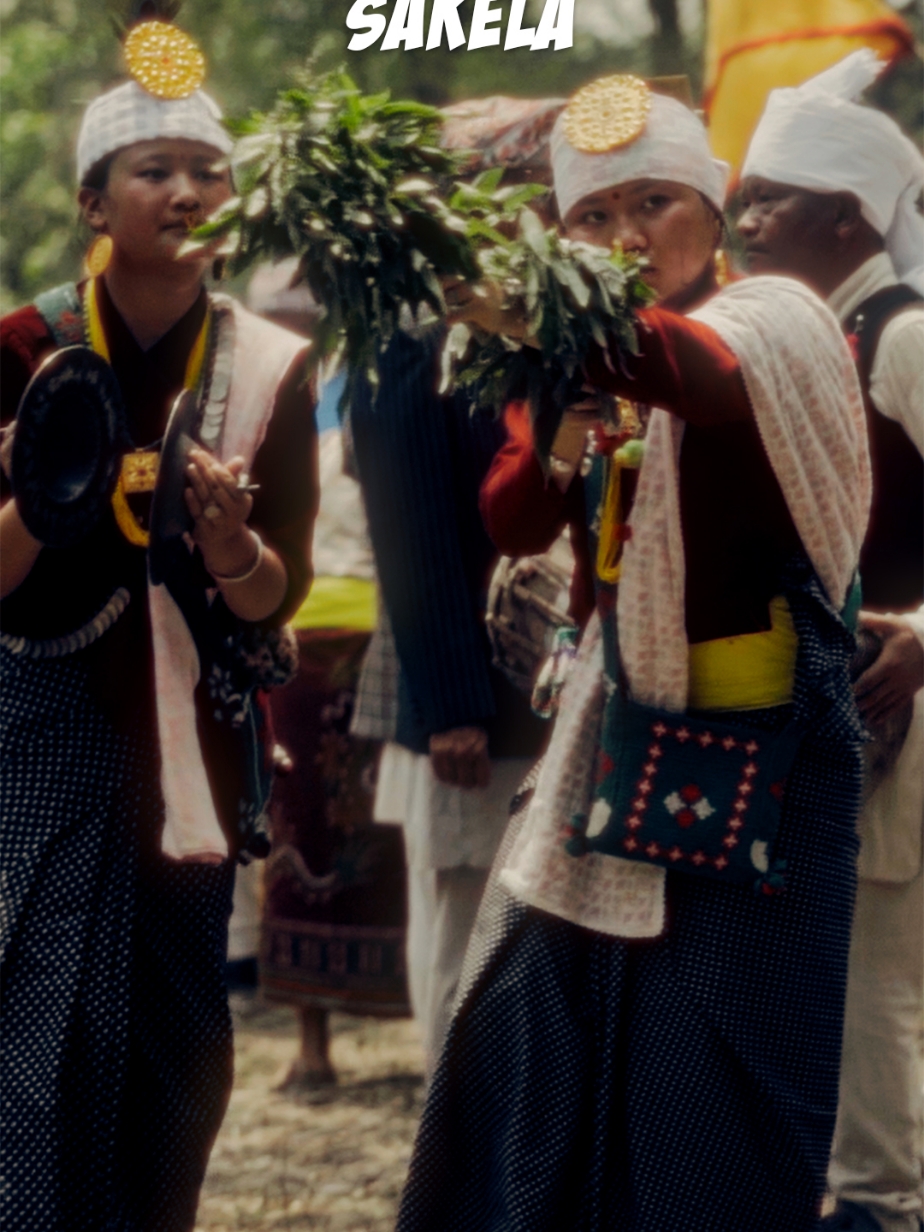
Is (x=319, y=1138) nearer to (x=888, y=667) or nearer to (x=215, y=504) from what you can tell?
(x=888, y=667)

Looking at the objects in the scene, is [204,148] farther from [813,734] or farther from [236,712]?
[813,734]

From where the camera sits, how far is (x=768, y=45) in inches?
277

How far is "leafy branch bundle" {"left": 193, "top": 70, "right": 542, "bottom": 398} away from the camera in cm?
281

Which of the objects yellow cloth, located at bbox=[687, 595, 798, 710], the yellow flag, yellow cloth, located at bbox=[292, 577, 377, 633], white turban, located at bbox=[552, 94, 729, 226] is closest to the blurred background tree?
the yellow flag

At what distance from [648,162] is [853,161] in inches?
42.7

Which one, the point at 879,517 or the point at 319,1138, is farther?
the point at 319,1138

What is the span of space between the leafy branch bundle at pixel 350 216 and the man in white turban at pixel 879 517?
4.73 ft

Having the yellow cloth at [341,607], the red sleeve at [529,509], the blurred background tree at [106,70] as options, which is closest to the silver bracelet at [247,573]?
the red sleeve at [529,509]

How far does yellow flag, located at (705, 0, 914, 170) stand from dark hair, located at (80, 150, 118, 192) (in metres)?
2.95

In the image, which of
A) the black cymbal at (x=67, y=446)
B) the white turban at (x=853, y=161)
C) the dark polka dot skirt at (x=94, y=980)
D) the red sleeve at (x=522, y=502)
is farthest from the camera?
the white turban at (x=853, y=161)

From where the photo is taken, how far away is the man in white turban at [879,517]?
408 cm

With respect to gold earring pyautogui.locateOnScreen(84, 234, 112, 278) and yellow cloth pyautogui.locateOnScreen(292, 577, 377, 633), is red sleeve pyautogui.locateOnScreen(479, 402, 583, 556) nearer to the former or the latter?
gold earring pyautogui.locateOnScreen(84, 234, 112, 278)

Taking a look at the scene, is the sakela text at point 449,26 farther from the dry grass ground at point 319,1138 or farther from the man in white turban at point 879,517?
the dry grass ground at point 319,1138

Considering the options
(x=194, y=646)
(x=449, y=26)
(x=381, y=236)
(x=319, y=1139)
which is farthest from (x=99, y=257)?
(x=319, y=1139)
